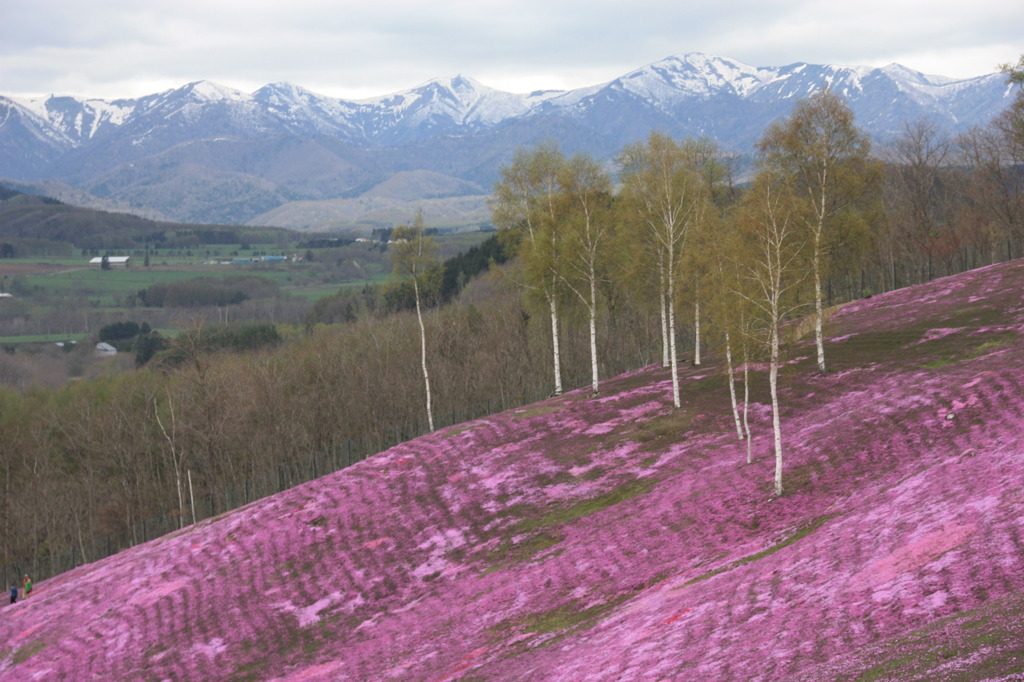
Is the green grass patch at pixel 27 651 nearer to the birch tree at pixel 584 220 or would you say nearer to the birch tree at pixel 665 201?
the birch tree at pixel 584 220

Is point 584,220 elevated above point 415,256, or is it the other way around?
point 584,220

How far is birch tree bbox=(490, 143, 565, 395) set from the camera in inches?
2726

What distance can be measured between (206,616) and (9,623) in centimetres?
1754

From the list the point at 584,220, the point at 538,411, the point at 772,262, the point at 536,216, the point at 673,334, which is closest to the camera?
the point at 772,262

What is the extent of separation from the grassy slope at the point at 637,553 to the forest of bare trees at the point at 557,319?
4.26 meters

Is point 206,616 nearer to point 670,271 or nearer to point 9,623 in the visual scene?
point 9,623

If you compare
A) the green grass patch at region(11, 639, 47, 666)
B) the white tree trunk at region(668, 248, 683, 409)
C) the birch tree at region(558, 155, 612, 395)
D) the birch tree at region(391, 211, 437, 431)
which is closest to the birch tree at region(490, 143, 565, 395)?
the birch tree at region(558, 155, 612, 395)

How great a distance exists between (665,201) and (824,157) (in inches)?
448

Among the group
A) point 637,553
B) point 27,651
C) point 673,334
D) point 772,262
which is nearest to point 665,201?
point 673,334

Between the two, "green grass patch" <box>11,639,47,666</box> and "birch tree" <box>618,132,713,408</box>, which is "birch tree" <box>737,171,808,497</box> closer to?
"birch tree" <box>618,132,713,408</box>

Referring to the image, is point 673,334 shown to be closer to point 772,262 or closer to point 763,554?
point 772,262

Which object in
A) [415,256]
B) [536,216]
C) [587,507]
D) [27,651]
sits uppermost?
[536,216]

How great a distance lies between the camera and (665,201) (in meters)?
62.2

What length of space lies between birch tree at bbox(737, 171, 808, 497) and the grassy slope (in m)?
5.56
